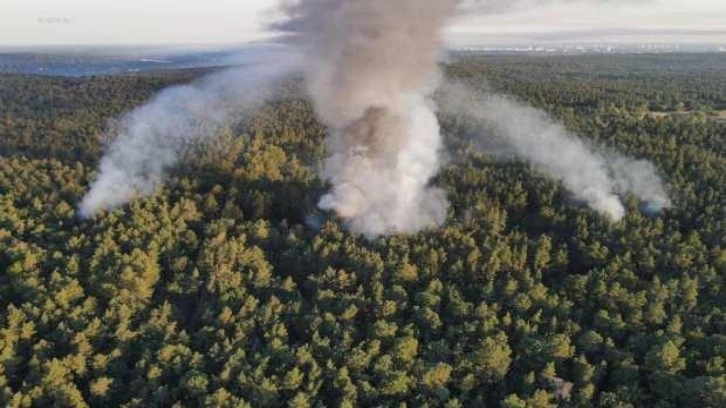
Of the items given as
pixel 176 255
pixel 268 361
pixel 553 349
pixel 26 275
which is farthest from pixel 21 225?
pixel 553 349

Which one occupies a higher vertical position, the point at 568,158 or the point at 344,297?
the point at 568,158

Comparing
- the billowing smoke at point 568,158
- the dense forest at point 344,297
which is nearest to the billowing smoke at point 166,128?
the dense forest at point 344,297

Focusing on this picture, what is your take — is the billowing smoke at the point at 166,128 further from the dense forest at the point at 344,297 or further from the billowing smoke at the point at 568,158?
the billowing smoke at the point at 568,158

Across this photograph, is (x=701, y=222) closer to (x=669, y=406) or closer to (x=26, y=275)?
(x=669, y=406)

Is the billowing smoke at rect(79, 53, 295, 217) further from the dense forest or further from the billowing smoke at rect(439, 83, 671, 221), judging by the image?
the billowing smoke at rect(439, 83, 671, 221)

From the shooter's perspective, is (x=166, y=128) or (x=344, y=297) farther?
(x=166, y=128)
